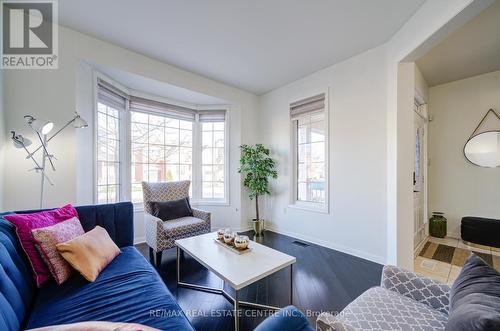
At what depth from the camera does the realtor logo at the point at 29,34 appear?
1945 mm

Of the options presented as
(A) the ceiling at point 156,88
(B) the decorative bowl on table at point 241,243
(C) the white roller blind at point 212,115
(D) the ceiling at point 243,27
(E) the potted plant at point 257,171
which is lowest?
(B) the decorative bowl on table at point 241,243

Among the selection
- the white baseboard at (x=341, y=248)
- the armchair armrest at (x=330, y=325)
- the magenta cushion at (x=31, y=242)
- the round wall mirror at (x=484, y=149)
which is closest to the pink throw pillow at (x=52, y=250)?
the magenta cushion at (x=31, y=242)

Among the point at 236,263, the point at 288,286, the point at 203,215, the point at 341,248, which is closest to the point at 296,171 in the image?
the point at 341,248

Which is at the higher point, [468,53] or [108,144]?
[468,53]

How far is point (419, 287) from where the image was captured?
1.17 meters

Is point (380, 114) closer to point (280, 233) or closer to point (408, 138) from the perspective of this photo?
point (408, 138)

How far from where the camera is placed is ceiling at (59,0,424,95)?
194cm

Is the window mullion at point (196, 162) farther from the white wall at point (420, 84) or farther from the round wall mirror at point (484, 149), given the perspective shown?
the round wall mirror at point (484, 149)

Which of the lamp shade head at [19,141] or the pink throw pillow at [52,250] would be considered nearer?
the pink throw pillow at [52,250]

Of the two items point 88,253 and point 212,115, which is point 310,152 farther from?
point 88,253

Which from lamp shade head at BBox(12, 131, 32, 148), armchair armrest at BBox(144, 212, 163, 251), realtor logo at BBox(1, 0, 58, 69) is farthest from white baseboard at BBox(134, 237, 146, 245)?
realtor logo at BBox(1, 0, 58, 69)

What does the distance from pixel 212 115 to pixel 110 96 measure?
1654 millimetres

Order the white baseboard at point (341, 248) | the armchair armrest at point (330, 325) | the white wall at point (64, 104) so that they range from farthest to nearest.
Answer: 1. the white baseboard at point (341, 248)
2. the white wall at point (64, 104)
3. the armchair armrest at point (330, 325)

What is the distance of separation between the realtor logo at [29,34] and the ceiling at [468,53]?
4.15 metres
